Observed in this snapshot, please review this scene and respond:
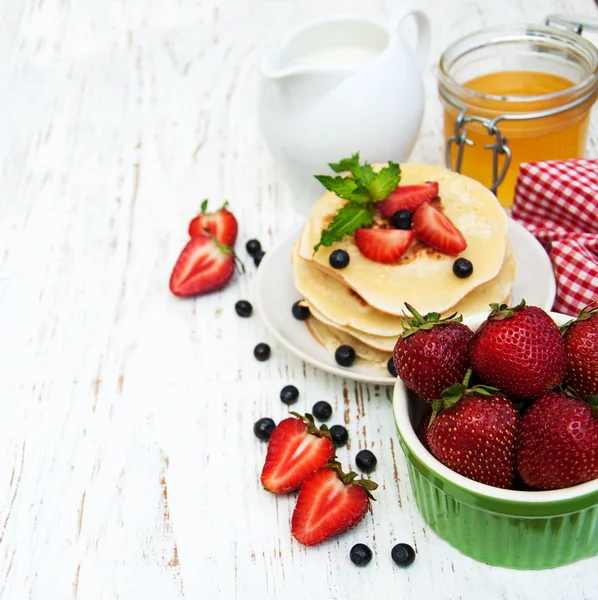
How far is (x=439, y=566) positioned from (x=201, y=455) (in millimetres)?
450

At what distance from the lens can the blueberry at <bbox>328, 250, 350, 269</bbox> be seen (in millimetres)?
1463

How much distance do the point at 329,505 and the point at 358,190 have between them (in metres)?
0.58

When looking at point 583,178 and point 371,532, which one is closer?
point 371,532

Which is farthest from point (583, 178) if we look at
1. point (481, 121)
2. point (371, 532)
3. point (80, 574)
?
point (80, 574)

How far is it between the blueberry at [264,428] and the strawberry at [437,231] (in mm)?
425

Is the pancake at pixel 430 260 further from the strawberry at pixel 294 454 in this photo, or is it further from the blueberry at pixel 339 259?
the strawberry at pixel 294 454

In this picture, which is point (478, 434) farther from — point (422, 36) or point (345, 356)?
point (422, 36)

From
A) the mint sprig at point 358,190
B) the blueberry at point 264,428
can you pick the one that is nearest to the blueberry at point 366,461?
the blueberry at point 264,428

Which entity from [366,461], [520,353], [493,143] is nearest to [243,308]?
[366,461]

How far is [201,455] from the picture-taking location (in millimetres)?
1442

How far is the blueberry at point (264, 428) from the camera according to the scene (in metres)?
1.44

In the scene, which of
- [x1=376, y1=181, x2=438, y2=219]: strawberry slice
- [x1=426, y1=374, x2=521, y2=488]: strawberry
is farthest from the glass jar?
[x1=426, y1=374, x2=521, y2=488]: strawberry

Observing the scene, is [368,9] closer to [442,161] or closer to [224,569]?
[442,161]

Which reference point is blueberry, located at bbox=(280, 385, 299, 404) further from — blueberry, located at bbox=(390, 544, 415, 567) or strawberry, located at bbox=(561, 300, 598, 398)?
strawberry, located at bbox=(561, 300, 598, 398)
